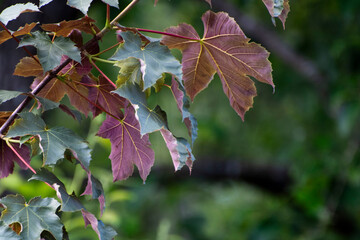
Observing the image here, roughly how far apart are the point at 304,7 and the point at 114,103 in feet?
9.14

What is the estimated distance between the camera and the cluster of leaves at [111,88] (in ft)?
1.84

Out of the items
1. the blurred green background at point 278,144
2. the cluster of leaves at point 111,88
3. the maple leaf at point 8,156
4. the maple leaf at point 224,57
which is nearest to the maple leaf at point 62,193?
the cluster of leaves at point 111,88

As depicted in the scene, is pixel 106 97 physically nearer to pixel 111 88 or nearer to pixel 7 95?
pixel 111 88

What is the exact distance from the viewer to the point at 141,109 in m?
0.56

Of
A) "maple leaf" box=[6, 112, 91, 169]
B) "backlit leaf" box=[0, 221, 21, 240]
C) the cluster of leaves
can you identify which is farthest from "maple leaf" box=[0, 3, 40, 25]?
"backlit leaf" box=[0, 221, 21, 240]

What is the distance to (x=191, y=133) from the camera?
61cm

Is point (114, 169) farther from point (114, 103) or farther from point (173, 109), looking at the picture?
point (173, 109)

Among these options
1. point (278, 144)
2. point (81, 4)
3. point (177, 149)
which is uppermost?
point (81, 4)

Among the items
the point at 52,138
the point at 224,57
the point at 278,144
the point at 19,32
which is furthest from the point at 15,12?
the point at 278,144

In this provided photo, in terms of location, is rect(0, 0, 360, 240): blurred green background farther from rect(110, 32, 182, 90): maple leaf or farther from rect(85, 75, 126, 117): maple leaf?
rect(110, 32, 182, 90): maple leaf

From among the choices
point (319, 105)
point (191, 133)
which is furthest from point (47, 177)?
point (319, 105)

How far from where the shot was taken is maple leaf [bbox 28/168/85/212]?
1.83 feet

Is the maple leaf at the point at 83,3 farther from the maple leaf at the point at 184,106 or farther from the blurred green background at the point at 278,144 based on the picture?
the blurred green background at the point at 278,144

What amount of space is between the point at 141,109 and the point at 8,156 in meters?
0.24
